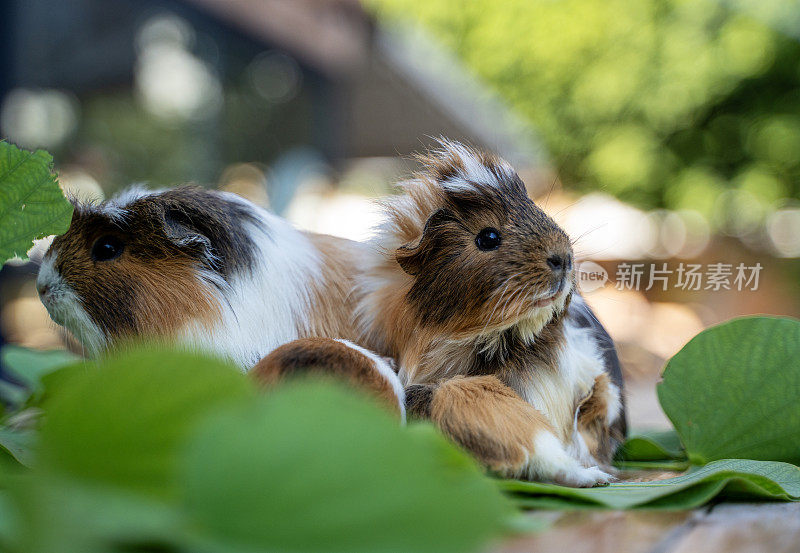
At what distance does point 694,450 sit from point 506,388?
0.22 metres

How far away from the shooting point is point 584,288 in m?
0.74

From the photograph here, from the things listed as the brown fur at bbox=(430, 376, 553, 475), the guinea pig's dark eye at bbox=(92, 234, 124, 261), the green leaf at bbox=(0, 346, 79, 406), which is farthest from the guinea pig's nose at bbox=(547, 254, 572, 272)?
the green leaf at bbox=(0, 346, 79, 406)

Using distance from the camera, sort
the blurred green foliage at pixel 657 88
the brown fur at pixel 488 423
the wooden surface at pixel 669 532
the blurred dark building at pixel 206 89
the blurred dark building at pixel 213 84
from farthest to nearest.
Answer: the blurred green foliage at pixel 657 88 < the blurred dark building at pixel 213 84 < the blurred dark building at pixel 206 89 < the brown fur at pixel 488 423 < the wooden surface at pixel 669 532

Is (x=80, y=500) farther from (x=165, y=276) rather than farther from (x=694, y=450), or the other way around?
(x=694, y=450)

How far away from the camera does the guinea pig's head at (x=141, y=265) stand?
0.55 m

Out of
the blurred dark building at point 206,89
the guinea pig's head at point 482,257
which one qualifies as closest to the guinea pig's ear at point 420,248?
the guinea pig's head at point 482,257

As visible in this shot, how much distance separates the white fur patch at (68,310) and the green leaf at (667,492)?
36 cm

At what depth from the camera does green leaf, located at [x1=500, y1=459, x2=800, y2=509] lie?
0.44 m

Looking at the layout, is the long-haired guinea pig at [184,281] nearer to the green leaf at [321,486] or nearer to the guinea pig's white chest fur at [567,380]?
the guinea pig's white chest fur at [567,380]

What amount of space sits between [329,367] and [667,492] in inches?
9.3

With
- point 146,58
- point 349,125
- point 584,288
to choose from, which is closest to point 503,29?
point 349,125

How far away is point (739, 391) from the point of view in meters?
0.59

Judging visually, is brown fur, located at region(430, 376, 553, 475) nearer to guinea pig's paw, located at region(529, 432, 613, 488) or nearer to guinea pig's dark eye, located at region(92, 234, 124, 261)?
guinea pig's paw, located at region(529, 432, 613, 488)

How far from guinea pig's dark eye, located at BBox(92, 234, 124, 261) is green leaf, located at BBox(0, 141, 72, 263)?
8cm
